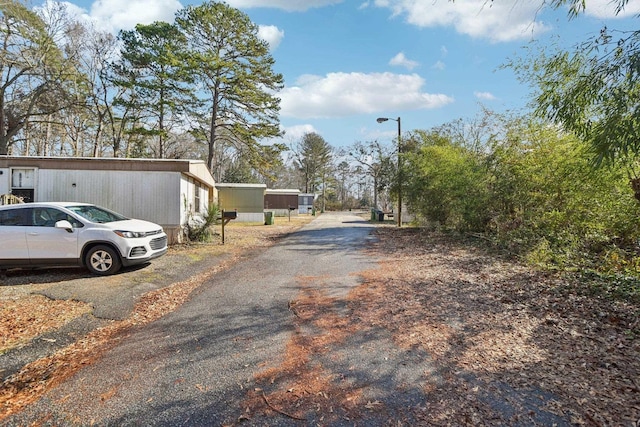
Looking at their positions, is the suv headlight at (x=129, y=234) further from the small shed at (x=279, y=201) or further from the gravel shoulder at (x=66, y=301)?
the small shed at (x=279, y=201)

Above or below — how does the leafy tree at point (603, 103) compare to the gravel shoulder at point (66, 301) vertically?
above

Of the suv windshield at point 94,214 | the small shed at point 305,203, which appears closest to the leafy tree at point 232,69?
the suv windshield at point 94,214

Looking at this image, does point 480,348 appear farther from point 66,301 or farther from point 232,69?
point 232,69

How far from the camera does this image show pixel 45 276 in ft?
20.6

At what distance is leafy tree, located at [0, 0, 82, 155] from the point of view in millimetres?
14891

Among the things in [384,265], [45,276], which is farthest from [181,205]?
[384,265]

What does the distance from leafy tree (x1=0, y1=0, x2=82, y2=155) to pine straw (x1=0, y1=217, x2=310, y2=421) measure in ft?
52.0

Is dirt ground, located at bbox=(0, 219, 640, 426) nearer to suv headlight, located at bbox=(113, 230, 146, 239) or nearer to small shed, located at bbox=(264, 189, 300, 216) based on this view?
suv headlight, located at bbox=(113, 230, 146, 239)

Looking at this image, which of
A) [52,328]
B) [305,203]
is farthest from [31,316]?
[305,203]

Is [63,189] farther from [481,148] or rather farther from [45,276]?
[481,148]

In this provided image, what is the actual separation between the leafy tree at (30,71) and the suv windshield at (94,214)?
1320 cm

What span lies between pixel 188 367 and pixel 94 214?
533 centimetres

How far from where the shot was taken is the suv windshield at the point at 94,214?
21.7 feet

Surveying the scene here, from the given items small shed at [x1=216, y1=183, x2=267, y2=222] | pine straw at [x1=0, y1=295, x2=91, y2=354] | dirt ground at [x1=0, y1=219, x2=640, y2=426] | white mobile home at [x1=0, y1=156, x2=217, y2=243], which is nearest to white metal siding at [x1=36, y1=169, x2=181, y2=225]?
white mobile home at [x1=0, y1=156, x2=217, y2=243]
